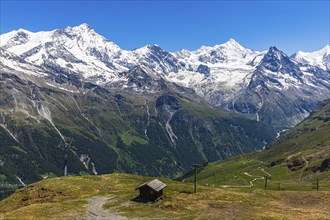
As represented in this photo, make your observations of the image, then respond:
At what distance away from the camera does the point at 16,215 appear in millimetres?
97562

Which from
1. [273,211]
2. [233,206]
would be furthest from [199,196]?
[273,211]

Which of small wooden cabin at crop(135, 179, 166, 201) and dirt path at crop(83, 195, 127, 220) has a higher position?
small wooden cabin at crop(135, 179, 166, 201)

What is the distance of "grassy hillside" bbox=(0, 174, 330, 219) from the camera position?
328ft

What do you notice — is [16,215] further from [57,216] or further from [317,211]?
[317,211]

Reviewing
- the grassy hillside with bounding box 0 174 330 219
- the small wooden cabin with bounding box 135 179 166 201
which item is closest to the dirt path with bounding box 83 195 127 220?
the grassy hillside with bounding box 0 174 330 219

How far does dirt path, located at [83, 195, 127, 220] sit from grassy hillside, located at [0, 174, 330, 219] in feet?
1.11

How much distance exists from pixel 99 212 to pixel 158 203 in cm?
1666

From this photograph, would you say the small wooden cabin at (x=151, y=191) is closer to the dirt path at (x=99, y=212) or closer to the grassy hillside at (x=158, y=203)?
the grassy hillside at (x=158, y=203)

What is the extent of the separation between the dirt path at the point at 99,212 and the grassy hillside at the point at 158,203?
339 mm

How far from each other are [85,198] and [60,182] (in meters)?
27.9

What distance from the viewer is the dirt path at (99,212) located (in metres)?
97.7

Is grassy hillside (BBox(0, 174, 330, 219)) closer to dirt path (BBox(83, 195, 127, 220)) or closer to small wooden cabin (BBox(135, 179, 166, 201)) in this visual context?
dirt path (BBox(83, 195, 127, 220))

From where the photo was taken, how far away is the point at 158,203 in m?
112

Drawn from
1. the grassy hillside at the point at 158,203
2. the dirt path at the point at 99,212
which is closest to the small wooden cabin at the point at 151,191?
the grassy hillside at the point at 158,203
